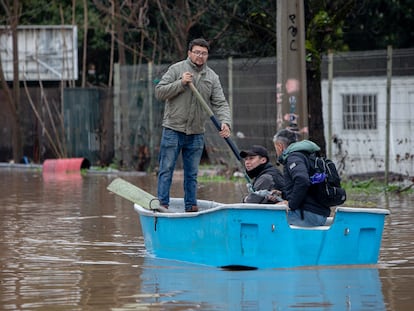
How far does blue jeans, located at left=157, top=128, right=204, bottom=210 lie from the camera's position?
41.0 feet

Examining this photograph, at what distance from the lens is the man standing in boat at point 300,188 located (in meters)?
10.5

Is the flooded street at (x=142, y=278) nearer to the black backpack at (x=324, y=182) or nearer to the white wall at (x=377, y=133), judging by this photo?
the black backpack at (x=324, y=182)

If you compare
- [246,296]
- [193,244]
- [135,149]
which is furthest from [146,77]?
[246,296]

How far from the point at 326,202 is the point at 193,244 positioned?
1321 mm

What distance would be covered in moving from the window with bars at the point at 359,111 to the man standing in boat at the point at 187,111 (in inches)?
419

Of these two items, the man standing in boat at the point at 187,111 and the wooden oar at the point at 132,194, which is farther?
the wooden oar at the point at 132,194

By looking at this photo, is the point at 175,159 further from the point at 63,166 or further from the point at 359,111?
the point at 63,166

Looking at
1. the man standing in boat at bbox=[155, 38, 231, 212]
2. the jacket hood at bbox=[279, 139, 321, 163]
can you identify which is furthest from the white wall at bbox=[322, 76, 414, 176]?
the jacket hood at bbox=[279, 139, 321, 163]

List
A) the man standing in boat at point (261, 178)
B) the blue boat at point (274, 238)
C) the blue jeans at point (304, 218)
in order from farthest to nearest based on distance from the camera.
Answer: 1. the man standing in boat at point (261, 178)
2. the blue jeans at point (304, 218)
3. the blue boat at point (274, 238)

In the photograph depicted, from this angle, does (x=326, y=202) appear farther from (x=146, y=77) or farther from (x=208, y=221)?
(x=146, y=77)

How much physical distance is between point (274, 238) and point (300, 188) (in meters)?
0.53

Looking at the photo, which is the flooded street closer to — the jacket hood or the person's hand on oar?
the jacket hood

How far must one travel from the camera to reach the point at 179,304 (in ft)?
29.6

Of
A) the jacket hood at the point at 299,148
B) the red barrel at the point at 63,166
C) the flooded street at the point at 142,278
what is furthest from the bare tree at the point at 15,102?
the jacket hood at the point at 299,148
